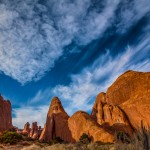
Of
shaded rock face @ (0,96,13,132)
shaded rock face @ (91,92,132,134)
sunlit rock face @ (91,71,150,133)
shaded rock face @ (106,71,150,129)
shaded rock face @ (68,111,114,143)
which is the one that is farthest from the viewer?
shaded rock face @ (0,96,13,132)

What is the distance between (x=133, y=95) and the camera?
56.0 meters

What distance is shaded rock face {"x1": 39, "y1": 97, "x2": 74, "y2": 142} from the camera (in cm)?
7549

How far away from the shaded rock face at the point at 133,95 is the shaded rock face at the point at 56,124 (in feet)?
70.7

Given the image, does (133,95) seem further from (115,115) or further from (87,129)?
(87,129)

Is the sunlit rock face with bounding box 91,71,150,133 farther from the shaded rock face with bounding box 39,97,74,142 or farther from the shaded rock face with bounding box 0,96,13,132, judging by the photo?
the shaded rock face with bounding box 0,96,13,132

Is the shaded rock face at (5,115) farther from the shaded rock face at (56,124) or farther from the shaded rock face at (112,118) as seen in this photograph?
the shaded rock face at (112,118)

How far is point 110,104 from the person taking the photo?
69.4 metres

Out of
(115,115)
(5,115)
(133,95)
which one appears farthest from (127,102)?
(5,115)

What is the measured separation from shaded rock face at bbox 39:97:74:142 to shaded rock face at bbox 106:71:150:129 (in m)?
21.5

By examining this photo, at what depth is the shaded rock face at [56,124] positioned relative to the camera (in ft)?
248

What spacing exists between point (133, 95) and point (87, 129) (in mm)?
16953

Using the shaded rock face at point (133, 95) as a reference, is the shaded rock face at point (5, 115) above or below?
above


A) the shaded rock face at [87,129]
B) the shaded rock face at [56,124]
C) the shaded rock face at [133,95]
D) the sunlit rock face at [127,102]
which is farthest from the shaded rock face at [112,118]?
the shaded rock face at [56,124]

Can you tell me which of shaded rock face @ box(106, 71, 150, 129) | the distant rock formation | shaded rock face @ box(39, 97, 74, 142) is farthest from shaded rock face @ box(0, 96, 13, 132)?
shaded rock face @ box(106, 71, 150, 129)
